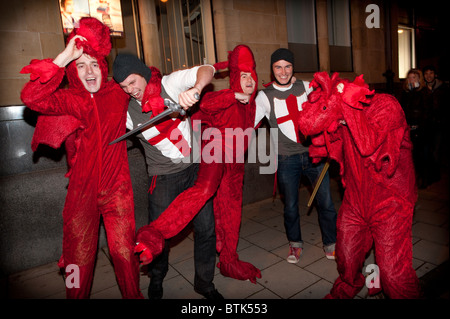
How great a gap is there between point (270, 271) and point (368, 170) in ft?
5.37

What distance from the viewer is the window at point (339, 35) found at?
701 centimetres

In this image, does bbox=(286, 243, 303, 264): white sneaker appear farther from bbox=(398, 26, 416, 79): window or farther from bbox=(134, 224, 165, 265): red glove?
bbox=(398, 26, 416, 79): window

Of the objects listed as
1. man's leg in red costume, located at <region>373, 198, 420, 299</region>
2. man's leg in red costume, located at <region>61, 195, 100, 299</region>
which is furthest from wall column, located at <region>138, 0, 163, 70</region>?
man's leg in red costume, located at <region>373, 198, 420, 299</region>

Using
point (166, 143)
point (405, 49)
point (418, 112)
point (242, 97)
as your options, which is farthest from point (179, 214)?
point (405, 49)

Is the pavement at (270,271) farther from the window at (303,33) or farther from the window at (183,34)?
the window at (303,33)

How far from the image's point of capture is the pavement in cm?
289

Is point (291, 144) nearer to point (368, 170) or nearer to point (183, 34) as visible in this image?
point (368, 170)

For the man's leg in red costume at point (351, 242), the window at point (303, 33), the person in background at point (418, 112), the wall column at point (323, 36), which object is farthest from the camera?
the wall column at point (323, 36)

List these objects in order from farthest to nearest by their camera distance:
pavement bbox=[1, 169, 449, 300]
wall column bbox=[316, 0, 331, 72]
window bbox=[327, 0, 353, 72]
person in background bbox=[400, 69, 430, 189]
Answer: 1. window bbox=[327, 0, 353, 72]
2. wall column bbox=[316, 0, 331, 72]
3. person in background bbox=[400, 69, 430, 189]
4. pavement bbox=[1, 169, 449, 300]

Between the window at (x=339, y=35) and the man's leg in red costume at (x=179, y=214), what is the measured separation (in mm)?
5551

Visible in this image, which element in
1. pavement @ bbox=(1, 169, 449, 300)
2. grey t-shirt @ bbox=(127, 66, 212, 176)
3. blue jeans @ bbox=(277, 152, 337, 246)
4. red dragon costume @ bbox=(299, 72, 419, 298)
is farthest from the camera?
blue jeans @ bbox=(277, 152, 337, 246)

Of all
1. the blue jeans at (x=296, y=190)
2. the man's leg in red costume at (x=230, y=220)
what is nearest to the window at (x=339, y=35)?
the blue jeans at (x=296, y=190)

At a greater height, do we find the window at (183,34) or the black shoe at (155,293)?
the window at (183,34)

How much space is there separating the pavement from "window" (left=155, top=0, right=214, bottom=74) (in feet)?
9.32
